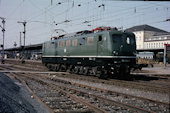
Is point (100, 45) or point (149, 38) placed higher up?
point (149, 38)

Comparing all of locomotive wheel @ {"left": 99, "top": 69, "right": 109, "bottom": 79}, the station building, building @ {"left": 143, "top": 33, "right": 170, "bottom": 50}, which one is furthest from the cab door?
the station building

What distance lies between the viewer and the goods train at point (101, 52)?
14.8 meters

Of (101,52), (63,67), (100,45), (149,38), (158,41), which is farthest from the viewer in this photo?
(149,38)

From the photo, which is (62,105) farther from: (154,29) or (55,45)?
(154,29)

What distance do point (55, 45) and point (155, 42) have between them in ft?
246

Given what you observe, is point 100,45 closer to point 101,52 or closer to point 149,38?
point 101,52

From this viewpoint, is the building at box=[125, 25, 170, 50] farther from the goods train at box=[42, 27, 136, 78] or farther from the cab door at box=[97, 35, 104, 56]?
the cab door at box=[97, 35, 104, 56]

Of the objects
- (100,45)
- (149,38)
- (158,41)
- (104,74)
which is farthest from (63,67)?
(149,38)

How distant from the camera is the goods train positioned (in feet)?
48.5

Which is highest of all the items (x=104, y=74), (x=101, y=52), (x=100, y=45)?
(x=100, y=45)

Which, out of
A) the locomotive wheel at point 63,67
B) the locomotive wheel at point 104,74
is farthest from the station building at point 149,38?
the locomotive wheel at point 104,74

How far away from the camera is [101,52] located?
50.7ft

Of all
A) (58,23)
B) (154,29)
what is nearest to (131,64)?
(58,23)

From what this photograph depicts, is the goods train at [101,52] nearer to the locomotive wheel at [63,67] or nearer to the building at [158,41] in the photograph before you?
the locomotive wheel at [63,67]
